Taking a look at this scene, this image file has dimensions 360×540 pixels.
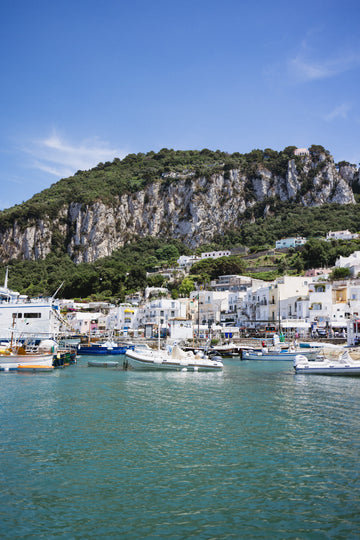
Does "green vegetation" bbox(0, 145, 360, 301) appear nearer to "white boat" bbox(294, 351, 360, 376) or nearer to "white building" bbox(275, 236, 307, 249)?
"white building" bbox(275, 236, 307, 249)

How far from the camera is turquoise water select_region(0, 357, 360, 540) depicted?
9195mm

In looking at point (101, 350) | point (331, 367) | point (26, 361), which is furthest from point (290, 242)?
point (26, 361)

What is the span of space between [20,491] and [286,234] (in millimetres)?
132881

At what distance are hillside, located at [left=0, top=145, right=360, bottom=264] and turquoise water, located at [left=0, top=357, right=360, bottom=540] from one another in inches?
5372

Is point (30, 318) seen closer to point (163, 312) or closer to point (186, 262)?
point (163, 312)

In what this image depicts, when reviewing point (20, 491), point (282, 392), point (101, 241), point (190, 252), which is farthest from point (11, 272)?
point (20, 491)

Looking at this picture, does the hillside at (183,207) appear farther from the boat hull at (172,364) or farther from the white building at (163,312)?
the boat hull at (172,364)

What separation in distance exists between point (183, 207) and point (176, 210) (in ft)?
9.90

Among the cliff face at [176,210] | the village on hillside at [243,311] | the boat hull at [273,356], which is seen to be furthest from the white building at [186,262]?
the boat hull at [273,356]

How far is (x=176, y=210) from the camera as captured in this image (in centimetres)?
17250

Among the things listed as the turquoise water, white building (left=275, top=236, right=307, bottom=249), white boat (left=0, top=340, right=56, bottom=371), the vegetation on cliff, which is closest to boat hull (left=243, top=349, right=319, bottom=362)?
white boat (left=0, top=340, right=56, bottom=371)

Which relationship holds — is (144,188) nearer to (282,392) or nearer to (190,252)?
(190,252)

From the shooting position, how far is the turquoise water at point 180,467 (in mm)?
9195

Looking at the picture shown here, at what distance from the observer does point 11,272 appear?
141375 millimetres
